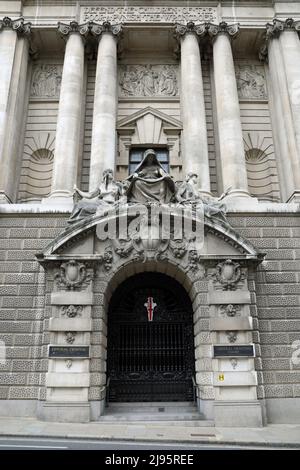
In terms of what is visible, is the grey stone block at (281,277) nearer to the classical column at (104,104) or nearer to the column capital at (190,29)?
the classical column at (104,104)

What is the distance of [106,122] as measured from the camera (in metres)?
20.3

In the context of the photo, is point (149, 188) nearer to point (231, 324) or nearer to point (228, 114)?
point (231, 324)

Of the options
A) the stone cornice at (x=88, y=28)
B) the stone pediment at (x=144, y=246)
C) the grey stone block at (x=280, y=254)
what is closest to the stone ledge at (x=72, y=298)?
the stone pediment at (x=144, y=246)

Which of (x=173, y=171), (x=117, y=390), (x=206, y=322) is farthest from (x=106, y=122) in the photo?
(x=117, y=390)

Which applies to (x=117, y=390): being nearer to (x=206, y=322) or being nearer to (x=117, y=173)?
(x=206, y=322)

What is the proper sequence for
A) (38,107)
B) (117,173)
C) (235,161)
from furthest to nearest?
(38,107)
(117,173)
(235,161)

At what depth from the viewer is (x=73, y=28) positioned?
22312mm

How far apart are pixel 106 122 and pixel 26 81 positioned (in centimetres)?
590

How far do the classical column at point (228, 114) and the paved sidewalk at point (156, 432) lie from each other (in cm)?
1018

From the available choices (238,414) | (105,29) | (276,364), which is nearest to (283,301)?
(276,364)

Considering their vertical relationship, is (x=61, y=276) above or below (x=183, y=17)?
below

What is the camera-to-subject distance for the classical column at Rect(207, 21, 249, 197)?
63.1 feet

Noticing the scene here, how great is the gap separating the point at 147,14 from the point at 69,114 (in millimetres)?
7950

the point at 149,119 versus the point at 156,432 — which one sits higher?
the point at 149,119
